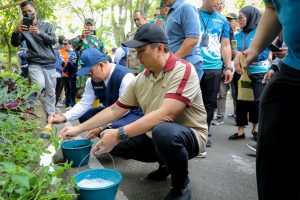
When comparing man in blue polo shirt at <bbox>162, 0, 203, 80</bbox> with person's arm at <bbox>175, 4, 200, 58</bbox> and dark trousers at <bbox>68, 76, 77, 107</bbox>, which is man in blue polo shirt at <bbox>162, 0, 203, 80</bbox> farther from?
dark trousers at <bbox>68, 76, 77, 107</bbox>

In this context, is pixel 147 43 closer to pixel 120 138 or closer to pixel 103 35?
pixel 120 138

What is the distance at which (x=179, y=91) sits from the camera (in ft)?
7.27

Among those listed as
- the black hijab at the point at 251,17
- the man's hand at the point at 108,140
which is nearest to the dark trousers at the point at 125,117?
the man's hand at the point at 108,140

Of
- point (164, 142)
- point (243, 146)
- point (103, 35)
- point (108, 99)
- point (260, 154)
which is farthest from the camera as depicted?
point (103, 35)

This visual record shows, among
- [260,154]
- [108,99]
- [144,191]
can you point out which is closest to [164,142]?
[144,191]

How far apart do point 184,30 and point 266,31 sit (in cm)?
183

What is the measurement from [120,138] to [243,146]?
2401 millimetres

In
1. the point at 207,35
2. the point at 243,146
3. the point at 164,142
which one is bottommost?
the point at 243,146

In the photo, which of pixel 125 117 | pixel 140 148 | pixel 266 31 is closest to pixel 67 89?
pixel 125 117

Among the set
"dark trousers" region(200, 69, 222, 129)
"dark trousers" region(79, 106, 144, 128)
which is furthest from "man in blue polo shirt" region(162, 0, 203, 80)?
"dark trousers" region(79, 106, 144, 128)

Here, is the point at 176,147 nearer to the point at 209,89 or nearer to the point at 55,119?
the point at 55,119

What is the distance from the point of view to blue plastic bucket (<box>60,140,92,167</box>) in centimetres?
263

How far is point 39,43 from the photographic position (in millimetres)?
4789

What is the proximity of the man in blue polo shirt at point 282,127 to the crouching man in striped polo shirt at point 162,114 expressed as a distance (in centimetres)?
82
